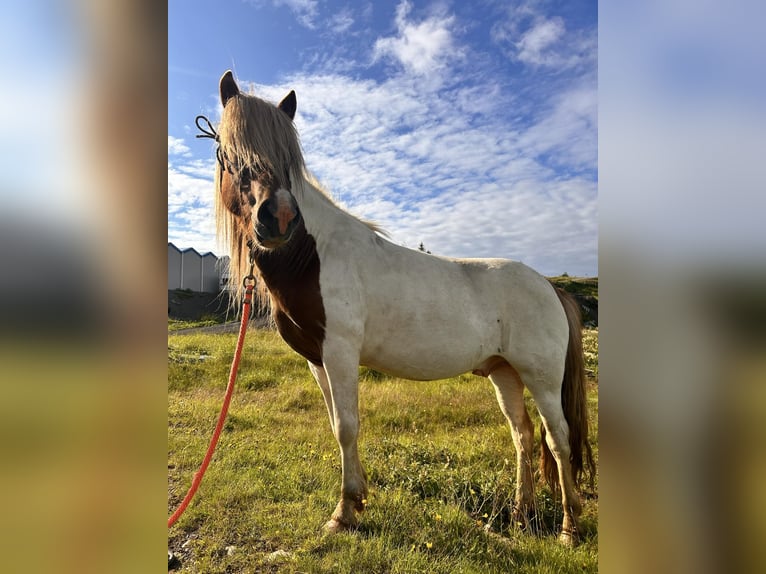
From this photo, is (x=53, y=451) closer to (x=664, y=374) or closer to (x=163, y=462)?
(x=163, y=462)

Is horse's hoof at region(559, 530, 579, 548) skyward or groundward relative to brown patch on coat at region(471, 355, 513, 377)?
groundward

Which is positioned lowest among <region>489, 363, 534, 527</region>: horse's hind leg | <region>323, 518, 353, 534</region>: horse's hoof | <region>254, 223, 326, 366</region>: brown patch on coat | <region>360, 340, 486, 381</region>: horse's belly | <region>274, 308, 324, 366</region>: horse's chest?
<region>323, 518, 353, 534</region>: horse's hoof

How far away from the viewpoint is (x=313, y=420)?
545cm

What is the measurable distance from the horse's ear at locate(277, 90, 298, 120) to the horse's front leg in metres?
1.74

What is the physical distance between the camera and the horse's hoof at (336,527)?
2716 mm

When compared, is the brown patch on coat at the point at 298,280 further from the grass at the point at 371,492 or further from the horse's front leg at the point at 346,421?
the grass at the point at 371,492

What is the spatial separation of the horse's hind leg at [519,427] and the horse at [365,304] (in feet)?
0.04

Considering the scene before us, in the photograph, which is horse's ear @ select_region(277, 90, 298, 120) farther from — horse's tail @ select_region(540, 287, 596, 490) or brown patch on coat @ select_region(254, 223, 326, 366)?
horse's tail @ select_region(540, 287, 596, 490)

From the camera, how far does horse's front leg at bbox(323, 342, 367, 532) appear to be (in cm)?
269

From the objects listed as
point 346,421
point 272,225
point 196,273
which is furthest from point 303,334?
point 196,273

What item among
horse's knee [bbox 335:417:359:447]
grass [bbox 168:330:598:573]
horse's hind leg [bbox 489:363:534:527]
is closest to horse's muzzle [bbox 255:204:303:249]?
horse's knee [bbox 335:417:359:447]

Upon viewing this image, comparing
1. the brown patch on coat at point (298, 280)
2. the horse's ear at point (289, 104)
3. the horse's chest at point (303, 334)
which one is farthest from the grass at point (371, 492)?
the horse's ear at point (289, 104)

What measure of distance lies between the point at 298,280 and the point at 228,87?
141 centimetres

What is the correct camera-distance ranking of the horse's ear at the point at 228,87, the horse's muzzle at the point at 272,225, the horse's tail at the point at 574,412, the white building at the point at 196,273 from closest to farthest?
the horse's muzzle at the point at 272,225, the horse's ear at the point at 228,87, the horse's tail at the point at 574,412, the white building at the point at 196,273
